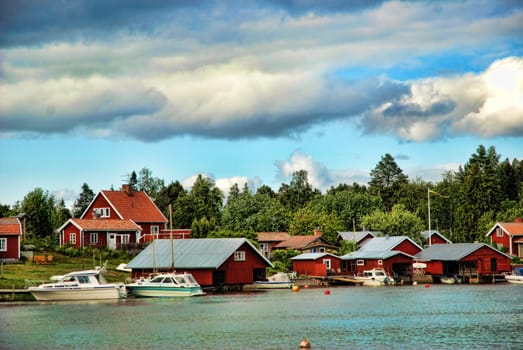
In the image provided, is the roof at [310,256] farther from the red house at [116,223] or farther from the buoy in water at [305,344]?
the buoy in water at [305,344]

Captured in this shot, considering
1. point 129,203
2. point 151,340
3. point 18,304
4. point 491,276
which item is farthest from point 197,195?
point 151,340

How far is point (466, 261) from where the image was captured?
9912 cm

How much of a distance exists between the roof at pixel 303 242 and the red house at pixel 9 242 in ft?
130

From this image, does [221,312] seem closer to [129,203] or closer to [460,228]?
[129,203]

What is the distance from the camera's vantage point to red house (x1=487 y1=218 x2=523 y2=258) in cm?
11375

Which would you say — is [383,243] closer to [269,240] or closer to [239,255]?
[269,240]

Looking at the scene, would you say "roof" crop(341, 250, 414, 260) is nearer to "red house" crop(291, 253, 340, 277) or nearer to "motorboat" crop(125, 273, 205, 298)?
"red house" crop(291, 253, 340, 277)

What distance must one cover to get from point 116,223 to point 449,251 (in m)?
40.0

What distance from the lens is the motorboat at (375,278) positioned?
308ft

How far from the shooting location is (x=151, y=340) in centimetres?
4316

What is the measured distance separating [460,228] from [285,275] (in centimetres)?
5397

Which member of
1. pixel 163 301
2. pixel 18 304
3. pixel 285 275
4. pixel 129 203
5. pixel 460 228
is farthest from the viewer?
pixel 460 228

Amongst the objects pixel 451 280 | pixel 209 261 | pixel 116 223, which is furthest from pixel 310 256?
pixel 116 223

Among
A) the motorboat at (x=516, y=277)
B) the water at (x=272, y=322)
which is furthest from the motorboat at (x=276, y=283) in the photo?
the motorboat at (x=516, y=277)
